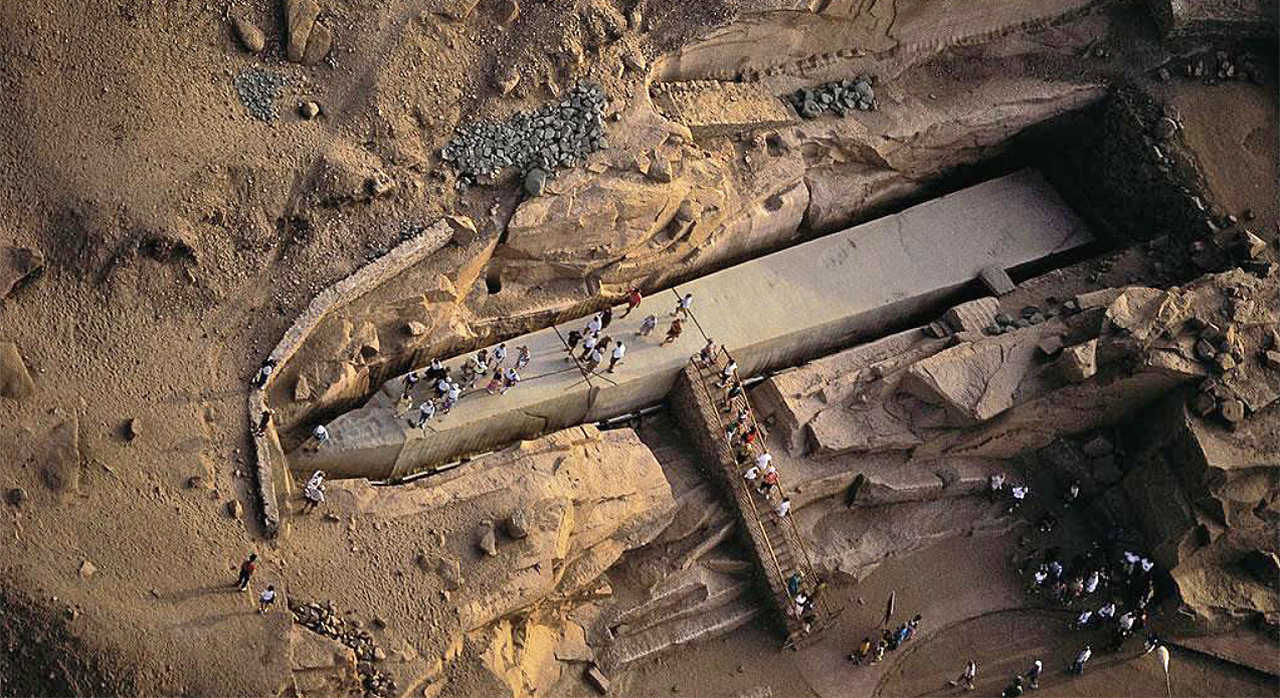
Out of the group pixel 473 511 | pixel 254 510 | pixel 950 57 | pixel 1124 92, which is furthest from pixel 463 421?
pixel 1124 92

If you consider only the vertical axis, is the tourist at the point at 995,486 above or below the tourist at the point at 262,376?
below

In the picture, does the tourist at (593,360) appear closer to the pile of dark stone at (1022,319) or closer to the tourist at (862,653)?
the tourist at (862,653)

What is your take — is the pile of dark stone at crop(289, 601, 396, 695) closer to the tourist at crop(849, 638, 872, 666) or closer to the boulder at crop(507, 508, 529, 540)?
the boulder at crop(507, 508, 529, 540)

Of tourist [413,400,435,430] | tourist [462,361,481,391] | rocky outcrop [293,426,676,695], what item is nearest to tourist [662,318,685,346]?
rocky outcrop [293,426,676,695]

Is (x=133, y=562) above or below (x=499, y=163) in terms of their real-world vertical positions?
below

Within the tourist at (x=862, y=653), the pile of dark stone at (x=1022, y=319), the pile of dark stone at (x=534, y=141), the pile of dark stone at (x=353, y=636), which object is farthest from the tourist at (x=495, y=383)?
the pile of dark stone at (x=1022, y=319)

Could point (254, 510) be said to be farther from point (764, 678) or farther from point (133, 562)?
point (764, 678)

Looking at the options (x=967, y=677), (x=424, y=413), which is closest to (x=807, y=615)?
(x=967, y=677)
